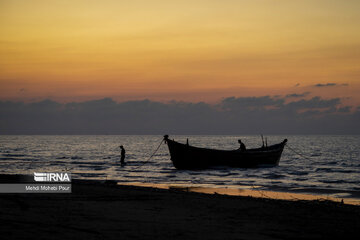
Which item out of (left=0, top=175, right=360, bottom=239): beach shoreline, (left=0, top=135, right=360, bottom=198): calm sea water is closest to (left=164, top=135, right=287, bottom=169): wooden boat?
(left=0, top=135, right=360, bottom=198): calm sea water

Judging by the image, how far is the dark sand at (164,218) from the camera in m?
8.35

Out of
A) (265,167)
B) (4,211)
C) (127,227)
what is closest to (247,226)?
(127,227)

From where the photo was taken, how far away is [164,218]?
10164 mm

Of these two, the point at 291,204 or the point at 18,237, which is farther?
the point at 291,204

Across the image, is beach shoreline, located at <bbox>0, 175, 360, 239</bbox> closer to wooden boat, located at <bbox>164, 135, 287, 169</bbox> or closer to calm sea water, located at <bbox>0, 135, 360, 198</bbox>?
calm sea water, located at <bbox>0, 135, 360, 198</bbox>

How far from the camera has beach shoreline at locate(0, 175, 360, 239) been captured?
27.5 feet

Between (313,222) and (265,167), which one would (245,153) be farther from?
(313,222)

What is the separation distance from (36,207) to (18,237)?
3.60 m

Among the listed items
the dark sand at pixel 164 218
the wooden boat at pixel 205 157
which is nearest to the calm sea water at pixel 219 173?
the wooden boat at pixel 205 157

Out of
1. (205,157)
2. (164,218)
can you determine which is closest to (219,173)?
(205,157)

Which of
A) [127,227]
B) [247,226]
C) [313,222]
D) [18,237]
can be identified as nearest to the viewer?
[18,237]

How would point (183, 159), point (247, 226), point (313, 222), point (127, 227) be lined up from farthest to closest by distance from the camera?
point (183, 159) < point (313, 222) < point (247, 226) < point (127, 227)

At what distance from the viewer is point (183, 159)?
1549 inches

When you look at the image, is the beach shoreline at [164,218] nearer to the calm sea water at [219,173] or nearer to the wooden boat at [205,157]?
the calm sea water at [219,173]
